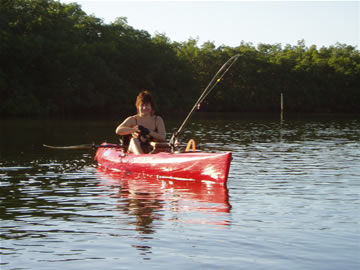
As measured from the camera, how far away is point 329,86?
8650 cm

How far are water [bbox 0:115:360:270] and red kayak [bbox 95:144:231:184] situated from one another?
1.02ft

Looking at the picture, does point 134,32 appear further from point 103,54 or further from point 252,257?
point 252,257

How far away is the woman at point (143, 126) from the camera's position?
12008mm

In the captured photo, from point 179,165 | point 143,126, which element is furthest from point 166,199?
point 143,126

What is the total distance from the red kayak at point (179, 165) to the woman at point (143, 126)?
32cm

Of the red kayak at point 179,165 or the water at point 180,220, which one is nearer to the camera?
the water at point 180,220

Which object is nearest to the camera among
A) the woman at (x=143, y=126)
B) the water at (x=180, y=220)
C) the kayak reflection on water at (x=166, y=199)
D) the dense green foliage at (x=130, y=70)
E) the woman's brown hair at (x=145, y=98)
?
the water at (x=180, y=220)

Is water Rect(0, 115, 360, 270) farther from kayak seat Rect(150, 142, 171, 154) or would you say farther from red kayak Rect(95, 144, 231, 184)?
kayak seat Rect(150, 142, 171, 154)

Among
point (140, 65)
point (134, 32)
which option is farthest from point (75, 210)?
point (134, 32)

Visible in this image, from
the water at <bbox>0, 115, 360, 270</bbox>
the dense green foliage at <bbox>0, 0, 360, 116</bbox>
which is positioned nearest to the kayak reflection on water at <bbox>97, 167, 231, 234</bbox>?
the water at <bbox>0, 115, 360, 270</bbox>

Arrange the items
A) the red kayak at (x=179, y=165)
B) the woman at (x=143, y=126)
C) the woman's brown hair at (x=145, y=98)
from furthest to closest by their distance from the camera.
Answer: the woman at (x=143, y=126) → the woman's brown hair at (x=145, y=98) → the red kayak at (x=179, y=165)

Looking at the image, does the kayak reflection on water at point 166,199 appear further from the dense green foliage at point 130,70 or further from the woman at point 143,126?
the dense green foliage at point 130,70

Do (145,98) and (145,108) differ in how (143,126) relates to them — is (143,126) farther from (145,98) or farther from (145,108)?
(145,98)

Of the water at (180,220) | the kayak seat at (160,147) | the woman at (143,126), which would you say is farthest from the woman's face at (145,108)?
the water at (180,220)
